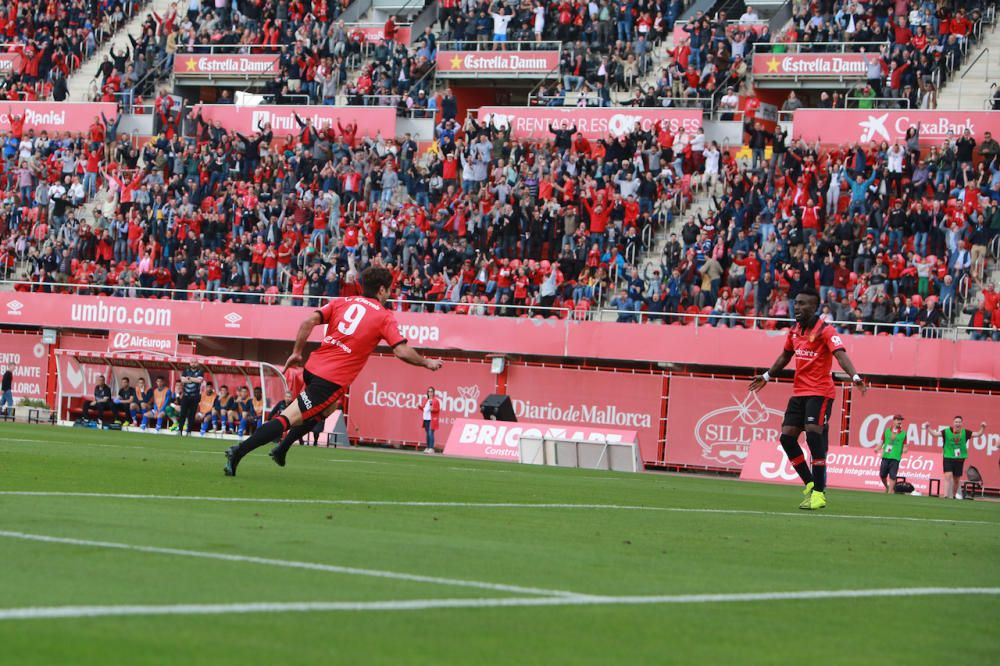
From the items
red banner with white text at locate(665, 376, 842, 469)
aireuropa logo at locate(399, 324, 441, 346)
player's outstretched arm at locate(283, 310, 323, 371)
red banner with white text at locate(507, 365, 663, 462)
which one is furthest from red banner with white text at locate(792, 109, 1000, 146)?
player's outstretched arm at locate(283, 310, 323, 371)

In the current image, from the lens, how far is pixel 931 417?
3459cm

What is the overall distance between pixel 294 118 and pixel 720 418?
18.3m

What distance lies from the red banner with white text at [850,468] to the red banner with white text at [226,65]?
25.8 metres

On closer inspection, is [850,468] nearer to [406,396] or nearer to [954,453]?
[954,453]

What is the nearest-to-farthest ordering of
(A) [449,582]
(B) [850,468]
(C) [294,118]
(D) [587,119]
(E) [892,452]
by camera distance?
(A) [449,582] → (E) [892,452] → (B) [850,468] → (D) [587,119] → (C) [294,118]

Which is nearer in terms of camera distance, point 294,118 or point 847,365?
point 847,365

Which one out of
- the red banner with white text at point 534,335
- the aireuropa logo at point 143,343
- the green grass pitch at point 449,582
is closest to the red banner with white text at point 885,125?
the red banner with white text at point 534,335

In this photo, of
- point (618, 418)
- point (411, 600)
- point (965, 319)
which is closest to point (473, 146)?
point (618, 418)

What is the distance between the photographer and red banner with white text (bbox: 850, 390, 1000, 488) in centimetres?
3369

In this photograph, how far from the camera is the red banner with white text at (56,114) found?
51.0m

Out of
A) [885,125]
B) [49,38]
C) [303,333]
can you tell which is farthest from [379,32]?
[303,333]

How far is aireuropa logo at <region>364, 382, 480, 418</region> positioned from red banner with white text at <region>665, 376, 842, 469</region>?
540 cm

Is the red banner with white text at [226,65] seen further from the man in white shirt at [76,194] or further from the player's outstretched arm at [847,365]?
the player's outstretched arm at [847,365]

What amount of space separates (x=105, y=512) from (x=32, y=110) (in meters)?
44.5
